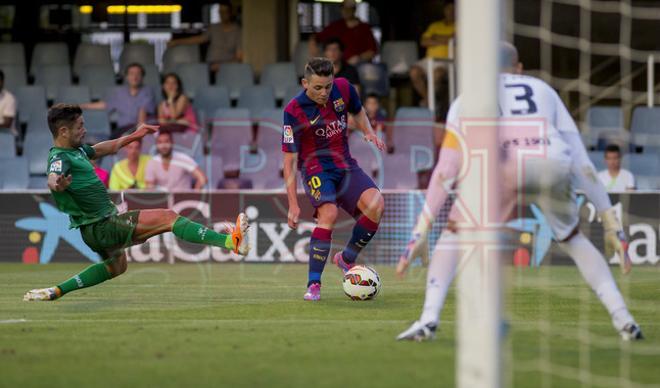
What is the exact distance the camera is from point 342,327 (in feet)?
23.8

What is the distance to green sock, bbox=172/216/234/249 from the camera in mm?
8695

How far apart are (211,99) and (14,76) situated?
288 cm

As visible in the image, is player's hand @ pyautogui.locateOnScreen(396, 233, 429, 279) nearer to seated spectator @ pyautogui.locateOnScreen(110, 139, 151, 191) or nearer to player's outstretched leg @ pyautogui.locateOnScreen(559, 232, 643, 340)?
player's outstretched leg @ pyautogui.locateOnScreen(559, 232, 643, 340)

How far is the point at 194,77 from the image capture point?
52.3 ft

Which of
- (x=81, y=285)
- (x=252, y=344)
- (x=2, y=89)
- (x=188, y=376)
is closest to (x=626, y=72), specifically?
(x=2, y=89)

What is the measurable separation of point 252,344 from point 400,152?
26.2 feet

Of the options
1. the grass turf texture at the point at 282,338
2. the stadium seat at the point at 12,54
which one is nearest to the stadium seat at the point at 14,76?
the stadium seat at the point at 12,54

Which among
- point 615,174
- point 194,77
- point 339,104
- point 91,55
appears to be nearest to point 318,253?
point 339,104

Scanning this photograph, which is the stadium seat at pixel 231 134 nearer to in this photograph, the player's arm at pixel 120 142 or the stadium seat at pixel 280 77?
the stadium seat at pixel 280 77

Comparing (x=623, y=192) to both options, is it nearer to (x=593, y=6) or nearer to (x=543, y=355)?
(x=593, y=6)

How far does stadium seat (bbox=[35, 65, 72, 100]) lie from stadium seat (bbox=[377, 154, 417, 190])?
478 centimetres

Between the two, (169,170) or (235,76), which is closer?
(169,170)

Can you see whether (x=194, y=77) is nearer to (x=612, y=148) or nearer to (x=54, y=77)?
(x=54, y=77)

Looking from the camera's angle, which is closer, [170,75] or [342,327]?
[342,327]
